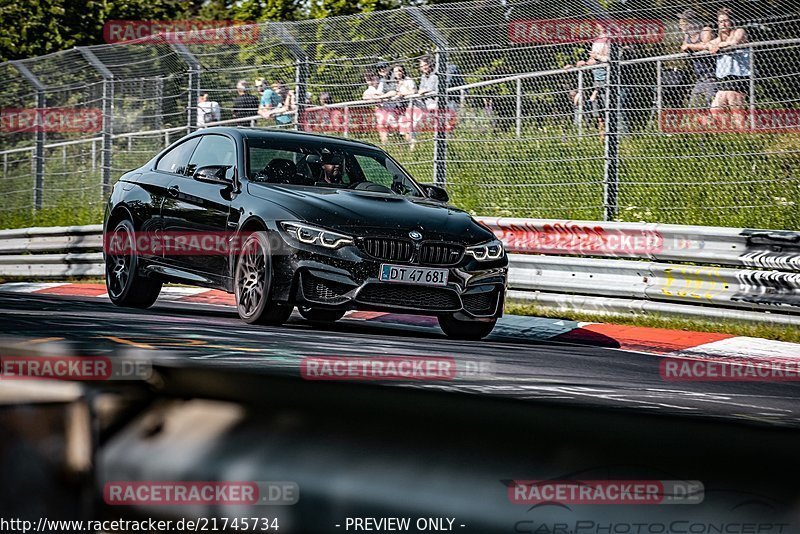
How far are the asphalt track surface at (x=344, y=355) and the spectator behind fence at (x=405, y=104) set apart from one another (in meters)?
8.84

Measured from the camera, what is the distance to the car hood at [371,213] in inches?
252

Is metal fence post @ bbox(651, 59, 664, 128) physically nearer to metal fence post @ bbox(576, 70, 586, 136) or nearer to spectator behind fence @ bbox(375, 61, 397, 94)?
metal fence post @ bbox(576, 70, 586, 136)

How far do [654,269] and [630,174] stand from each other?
1.37 meters

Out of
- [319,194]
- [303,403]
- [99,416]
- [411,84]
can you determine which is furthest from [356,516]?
[411,84]

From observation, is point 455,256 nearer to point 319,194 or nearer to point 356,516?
point 319,194

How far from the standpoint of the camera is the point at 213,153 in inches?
308

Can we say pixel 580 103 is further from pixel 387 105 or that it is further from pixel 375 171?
pixel 375 171

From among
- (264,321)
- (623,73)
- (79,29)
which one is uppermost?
(79,29)

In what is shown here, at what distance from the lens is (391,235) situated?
251 inches

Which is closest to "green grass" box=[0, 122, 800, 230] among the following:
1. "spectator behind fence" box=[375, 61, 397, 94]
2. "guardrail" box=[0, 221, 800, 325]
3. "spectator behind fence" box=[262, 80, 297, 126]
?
"spectator behind fence" box=[375, 61, 397, 94]

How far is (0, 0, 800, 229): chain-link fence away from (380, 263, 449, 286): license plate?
3916mm

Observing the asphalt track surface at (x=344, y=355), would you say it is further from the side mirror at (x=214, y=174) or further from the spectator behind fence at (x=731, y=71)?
the spectator behind fence at (x=731, y=71)

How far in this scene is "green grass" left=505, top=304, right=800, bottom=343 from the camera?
325 inches

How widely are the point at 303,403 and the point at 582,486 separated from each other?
429mm
